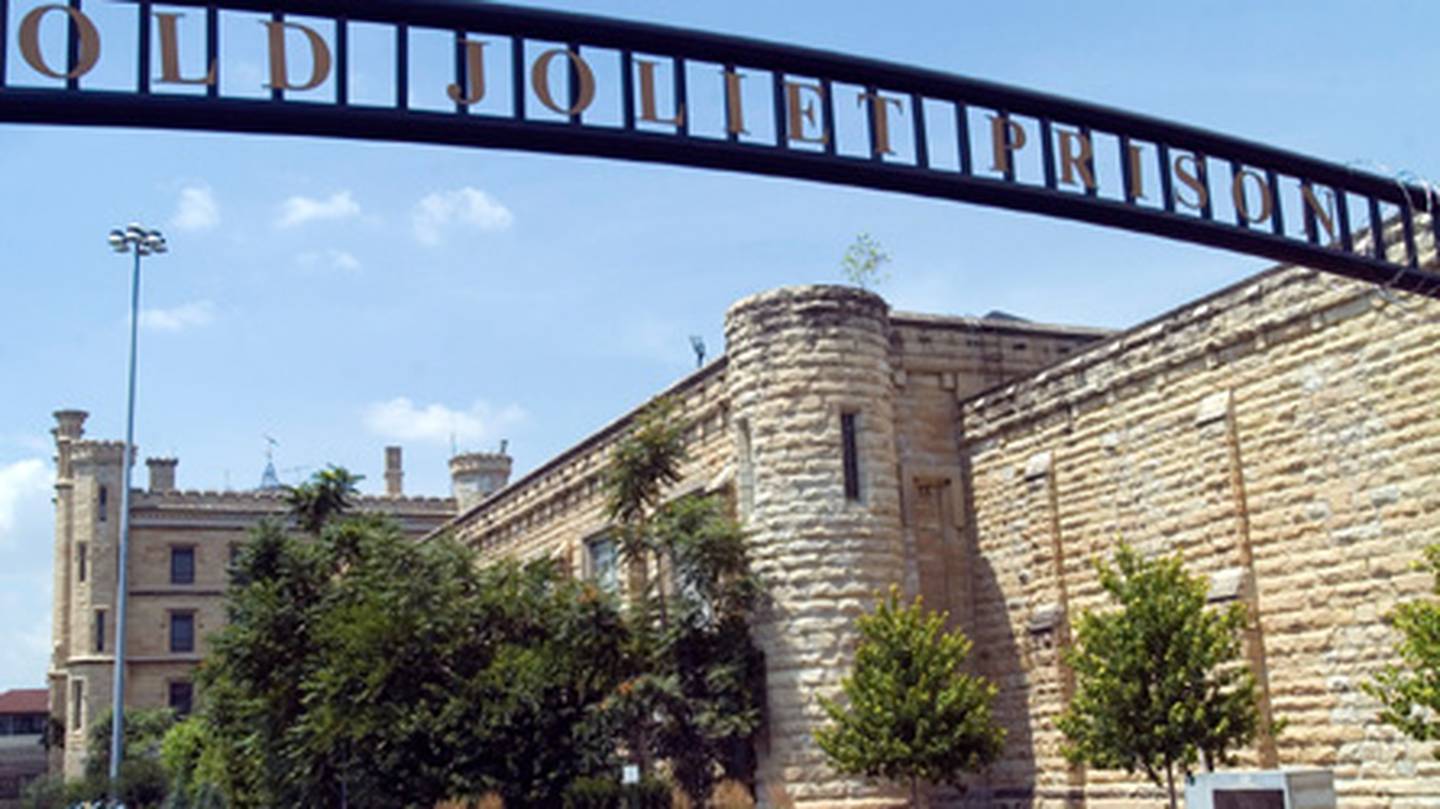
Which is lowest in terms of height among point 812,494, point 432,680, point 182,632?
point 432,680

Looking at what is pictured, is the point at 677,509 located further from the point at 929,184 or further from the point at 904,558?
the point at 929,184

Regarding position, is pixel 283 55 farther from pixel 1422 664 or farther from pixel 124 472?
pixel 124 472

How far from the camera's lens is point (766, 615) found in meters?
25.7

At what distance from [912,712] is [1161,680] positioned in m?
4.38

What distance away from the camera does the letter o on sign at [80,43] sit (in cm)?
1020

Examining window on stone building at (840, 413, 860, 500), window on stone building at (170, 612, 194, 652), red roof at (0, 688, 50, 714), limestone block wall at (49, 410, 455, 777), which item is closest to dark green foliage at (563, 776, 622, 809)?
window on stone building at (840, 413, 860, 500)

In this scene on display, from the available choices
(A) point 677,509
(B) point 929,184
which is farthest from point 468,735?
(B) point 929,184

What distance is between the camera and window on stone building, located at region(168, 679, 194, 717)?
6694 cm

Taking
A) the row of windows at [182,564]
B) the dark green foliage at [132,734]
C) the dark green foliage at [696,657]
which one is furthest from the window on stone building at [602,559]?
the row of windows at [182,564]

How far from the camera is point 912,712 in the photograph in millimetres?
22203

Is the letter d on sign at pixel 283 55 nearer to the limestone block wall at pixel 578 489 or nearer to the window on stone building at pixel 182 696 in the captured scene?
the limestone block wall at pixel 578 489

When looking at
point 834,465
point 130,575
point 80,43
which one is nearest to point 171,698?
point 130,575

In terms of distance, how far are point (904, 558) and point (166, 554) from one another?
48300 mm

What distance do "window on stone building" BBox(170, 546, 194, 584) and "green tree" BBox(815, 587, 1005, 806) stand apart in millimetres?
50304
